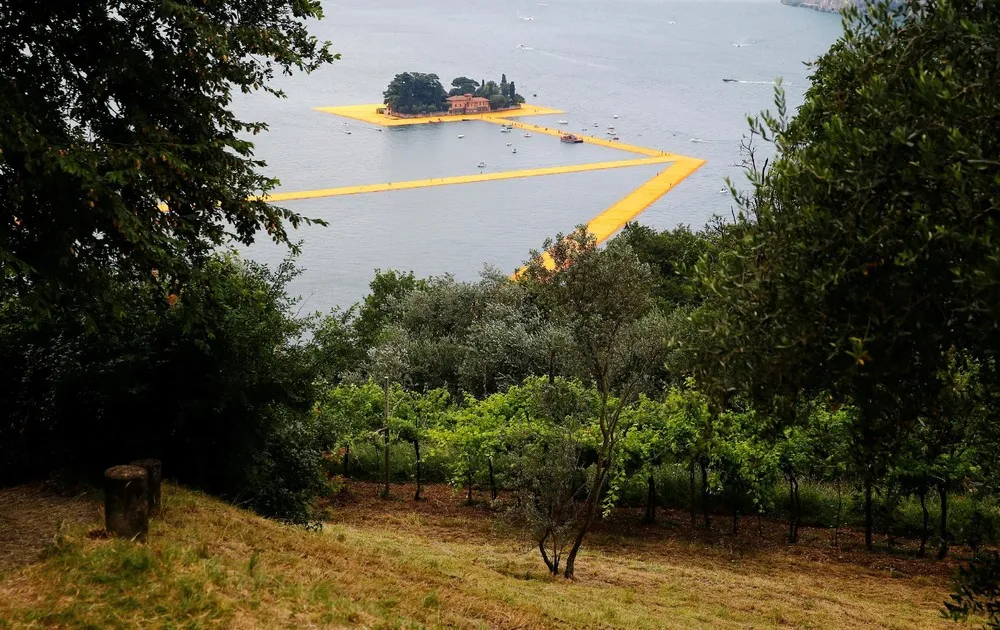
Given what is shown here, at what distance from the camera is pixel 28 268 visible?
8.26m

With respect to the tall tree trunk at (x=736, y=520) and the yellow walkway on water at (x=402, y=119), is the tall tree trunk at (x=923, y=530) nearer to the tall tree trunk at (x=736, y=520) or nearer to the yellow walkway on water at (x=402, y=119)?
the tall tree trunk at (x=736, y=520)

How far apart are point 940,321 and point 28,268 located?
7.40m

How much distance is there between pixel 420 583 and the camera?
1007cm

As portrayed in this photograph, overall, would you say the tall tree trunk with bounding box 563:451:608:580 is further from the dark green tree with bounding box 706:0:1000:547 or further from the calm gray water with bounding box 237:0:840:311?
the calm gray water with bounding box 237:0:840:311

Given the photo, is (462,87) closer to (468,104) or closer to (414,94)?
(468,104)

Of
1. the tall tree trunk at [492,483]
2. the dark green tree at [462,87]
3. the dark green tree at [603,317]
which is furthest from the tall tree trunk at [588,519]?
the dark green tree at [462,87]

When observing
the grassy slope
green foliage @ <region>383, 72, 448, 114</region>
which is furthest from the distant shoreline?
the grassy slope

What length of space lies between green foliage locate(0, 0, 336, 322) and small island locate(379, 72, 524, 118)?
362 ft

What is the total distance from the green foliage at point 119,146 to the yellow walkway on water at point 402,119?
108m

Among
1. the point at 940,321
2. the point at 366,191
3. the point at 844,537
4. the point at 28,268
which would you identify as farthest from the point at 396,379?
the point at 366,191

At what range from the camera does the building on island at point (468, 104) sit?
12244 centimetres

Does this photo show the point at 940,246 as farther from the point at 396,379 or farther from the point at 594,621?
the point at 396,379

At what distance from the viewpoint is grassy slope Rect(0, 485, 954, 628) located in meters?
7.81

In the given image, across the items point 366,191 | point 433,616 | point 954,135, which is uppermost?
point 366,191
